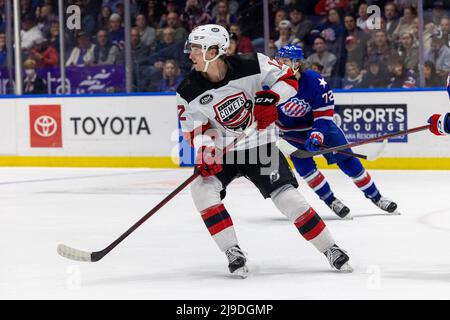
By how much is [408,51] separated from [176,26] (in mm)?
2495

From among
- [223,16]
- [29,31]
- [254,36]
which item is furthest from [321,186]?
[29,31]

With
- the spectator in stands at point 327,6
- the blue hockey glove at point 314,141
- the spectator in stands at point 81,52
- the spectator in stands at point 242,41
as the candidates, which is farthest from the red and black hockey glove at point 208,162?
the spectator in stands at point 81,52

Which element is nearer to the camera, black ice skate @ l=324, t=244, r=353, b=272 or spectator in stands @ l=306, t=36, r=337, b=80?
black ice skate @ l=324, t=244, r=353, b=272

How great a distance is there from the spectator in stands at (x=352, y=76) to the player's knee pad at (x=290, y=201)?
525cm

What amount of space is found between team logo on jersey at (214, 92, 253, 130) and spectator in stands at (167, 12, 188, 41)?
243 inches

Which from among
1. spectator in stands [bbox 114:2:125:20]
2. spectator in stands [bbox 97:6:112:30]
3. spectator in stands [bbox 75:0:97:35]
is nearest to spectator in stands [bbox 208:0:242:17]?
spectator in stands [bbox 114:2:125:20]

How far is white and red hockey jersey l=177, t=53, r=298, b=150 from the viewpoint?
4633 mm

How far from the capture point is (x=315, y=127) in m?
6.47

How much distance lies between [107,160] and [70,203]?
291cm

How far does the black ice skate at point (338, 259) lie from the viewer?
4545mm

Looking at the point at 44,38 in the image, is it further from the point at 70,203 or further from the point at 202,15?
the point at 70,203

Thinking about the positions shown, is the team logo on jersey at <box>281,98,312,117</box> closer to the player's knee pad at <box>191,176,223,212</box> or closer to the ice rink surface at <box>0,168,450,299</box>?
the ice rink surface at <box>0,168,450,299</box>

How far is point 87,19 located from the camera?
11086 mm

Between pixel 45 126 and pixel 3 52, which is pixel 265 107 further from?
pixel 3 52
